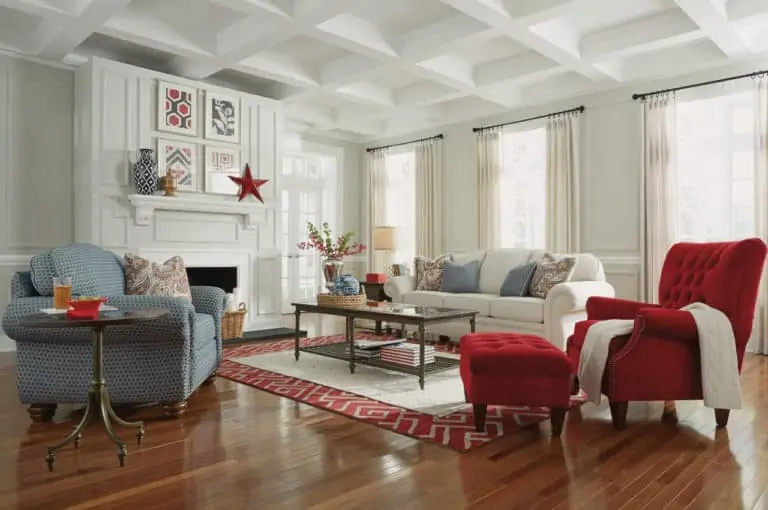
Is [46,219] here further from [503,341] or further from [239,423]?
[503,341]

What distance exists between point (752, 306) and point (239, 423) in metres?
2.69

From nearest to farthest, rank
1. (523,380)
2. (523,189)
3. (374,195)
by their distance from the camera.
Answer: (523,380) → (523,189) → (374,195)

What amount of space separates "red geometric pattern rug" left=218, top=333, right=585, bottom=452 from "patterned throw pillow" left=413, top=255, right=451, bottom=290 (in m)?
2.32

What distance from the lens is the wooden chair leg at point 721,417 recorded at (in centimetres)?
291

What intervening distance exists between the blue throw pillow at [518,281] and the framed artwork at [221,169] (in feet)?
9.89

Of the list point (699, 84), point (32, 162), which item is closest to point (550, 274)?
point (699, 84)

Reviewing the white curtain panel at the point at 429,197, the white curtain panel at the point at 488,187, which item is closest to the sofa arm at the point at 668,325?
the white curtain panel at the point at 488,187

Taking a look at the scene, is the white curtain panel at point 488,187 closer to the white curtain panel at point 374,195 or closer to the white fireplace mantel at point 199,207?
the white curtain panel at point 374,195

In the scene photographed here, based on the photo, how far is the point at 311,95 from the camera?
652cm

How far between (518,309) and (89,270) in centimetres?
329

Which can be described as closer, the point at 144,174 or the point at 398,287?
the point at 144,174

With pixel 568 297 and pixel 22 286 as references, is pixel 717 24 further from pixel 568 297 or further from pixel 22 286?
pixel 22 286

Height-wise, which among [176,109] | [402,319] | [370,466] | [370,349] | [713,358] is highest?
[176,109]

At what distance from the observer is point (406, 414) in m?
3.18
